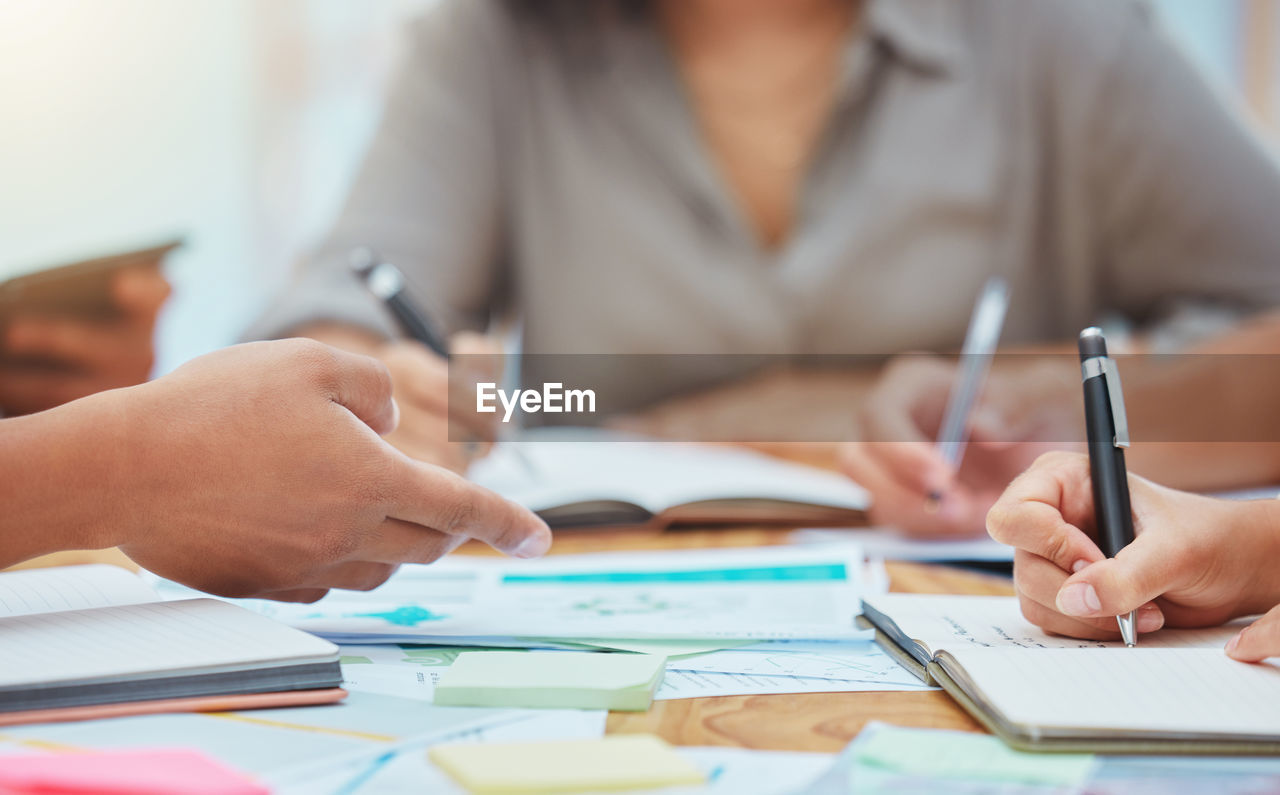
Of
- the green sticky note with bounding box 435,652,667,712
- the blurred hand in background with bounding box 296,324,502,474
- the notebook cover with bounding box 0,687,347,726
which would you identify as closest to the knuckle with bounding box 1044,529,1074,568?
the green sticky note with bounding box 435,652,667,712

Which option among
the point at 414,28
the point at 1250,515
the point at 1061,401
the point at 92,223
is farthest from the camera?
the point at 92,223

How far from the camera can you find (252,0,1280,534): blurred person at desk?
1043 mm

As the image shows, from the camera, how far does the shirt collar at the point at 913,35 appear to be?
1069 millimetres

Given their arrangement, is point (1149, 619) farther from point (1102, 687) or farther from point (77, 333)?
point (77, 333)

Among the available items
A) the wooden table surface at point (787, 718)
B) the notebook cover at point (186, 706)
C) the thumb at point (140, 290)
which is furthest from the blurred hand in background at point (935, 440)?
the thumb at point (140, 290)

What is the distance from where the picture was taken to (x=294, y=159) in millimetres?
1980

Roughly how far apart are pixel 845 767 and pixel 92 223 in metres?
1.80

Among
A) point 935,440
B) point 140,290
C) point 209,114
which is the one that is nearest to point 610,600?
point 935,440

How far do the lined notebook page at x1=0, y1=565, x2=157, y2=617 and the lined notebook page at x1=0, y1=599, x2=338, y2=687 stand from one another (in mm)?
17

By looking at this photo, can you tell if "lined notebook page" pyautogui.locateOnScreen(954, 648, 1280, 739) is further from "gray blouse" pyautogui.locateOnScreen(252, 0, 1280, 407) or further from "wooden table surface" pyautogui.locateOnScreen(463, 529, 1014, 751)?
"gray blouse" pyautogui.locateOnScreen(252, 0, 1280, 407)

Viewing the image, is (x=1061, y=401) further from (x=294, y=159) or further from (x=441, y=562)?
(x=294, y=159)

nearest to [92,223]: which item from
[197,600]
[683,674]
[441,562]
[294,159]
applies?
[294,159]

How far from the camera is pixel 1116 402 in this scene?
1.26 ft

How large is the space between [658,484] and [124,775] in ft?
1.72
